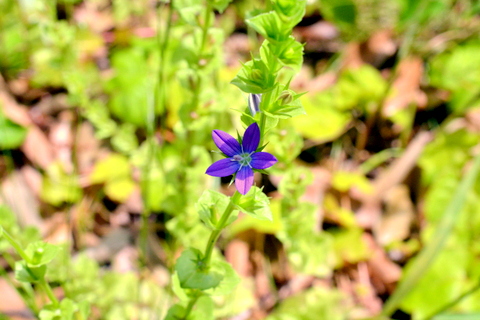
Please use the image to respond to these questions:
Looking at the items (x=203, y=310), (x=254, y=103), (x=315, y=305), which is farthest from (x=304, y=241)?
(x=254, y=103)

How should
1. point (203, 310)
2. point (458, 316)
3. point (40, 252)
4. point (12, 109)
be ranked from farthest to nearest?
point (12, 109) < point (458, 316) < point (203, 310) < point (40, 252)

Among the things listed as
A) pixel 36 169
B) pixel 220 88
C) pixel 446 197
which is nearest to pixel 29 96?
pixel 36 169

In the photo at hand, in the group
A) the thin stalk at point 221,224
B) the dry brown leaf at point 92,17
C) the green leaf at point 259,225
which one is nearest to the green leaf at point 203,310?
the thin stalk at point 221,224

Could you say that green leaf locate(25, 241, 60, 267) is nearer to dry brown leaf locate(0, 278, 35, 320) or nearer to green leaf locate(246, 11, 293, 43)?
green leaf locate(246, 11, 293, 43)

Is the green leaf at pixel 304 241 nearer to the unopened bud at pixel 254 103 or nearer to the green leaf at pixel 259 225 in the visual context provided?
the green leaf at pixel 259 225

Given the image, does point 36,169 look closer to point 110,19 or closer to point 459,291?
point 110,19

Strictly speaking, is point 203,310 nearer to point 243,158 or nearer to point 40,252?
point 40,252
